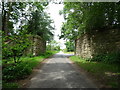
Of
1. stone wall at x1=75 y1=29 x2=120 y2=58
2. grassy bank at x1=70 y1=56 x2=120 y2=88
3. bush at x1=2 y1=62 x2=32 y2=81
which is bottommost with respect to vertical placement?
grassy bank at x1=70 y1=56 x2=120 y2=88

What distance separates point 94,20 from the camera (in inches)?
297

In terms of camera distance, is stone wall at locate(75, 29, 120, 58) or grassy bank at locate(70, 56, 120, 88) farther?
stone wall at locate(75, 29, 120, 58)

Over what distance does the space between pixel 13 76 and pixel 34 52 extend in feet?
28.2

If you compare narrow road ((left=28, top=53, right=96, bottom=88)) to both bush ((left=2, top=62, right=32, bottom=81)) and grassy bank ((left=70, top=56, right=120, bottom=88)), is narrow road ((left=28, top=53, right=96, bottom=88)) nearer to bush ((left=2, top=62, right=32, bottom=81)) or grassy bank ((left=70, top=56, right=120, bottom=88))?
grassy bank ((left=70, top=56, right=120, bottom=88))

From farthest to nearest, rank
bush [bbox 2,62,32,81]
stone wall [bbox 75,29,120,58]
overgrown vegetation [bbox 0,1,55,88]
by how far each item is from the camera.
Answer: stone wall [bbox 75,29,120,58] → overgrown vegetation [bbox 0,1,55,88] → bush [bbox 2,62,32,81]

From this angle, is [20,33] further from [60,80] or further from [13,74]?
[60,80]

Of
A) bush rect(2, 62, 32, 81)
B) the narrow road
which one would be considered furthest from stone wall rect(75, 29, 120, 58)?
bush rect(2, 62, 32, 81)

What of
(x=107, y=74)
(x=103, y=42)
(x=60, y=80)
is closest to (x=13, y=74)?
(x=60, y=80)

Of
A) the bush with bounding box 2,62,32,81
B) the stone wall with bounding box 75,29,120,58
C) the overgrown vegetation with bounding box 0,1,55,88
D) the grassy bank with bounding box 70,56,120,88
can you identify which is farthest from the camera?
the stone wall with bounding box 75,29,120,58

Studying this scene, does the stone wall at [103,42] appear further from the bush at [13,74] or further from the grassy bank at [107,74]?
the bush at [13,74]

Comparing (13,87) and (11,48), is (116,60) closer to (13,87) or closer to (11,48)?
(13,87)

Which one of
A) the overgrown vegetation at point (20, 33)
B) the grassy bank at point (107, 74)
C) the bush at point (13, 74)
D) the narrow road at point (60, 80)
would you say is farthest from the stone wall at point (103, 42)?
the bush at point (13, 74)

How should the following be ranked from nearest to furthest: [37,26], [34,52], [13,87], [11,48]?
1. [13,87]
2. [11,48]
3. [34,52]
4. [37,26]

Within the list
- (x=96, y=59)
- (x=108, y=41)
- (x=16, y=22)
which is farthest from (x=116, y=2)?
(x=16, y=22)
